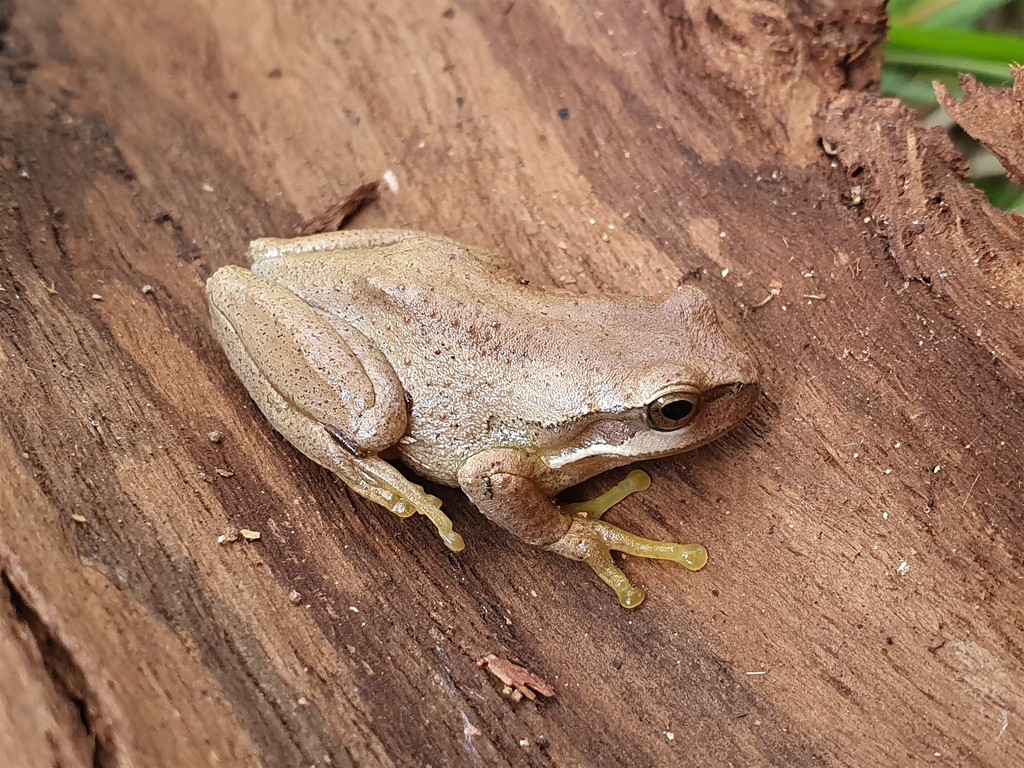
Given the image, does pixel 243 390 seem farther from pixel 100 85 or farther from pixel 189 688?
pixel 100 85

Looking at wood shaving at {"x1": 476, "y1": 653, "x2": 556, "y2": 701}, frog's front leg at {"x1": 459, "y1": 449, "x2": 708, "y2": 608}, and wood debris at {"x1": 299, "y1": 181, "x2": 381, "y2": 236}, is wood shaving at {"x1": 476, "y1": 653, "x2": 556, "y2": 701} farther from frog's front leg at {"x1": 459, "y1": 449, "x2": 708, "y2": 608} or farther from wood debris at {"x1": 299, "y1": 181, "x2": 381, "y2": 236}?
wood debris at {"x1": 299, "y1": 181, "x2": 381, "y2": 236}

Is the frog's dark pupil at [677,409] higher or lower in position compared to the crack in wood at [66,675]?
higher

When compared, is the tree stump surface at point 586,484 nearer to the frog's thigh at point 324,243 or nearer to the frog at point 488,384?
the frog at point 488,384

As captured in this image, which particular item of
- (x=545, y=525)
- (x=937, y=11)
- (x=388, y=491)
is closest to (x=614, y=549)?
(x=545, y=525)

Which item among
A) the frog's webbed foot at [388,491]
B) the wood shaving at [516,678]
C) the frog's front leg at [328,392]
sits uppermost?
the frog's front leg at [328,392]

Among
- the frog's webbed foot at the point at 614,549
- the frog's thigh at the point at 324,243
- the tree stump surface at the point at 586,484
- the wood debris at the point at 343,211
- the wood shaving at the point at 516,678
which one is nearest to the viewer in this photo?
the tree stump surface at the point at 586,484

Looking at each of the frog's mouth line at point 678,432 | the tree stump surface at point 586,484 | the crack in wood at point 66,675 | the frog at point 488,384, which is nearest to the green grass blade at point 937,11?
the tree stump surface at point 586,484

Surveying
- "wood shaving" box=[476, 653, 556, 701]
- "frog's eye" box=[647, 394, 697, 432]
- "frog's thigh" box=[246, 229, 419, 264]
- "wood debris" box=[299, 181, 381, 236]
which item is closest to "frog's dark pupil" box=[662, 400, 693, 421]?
"frog's eye" box=[647, 394, 697, 432]
